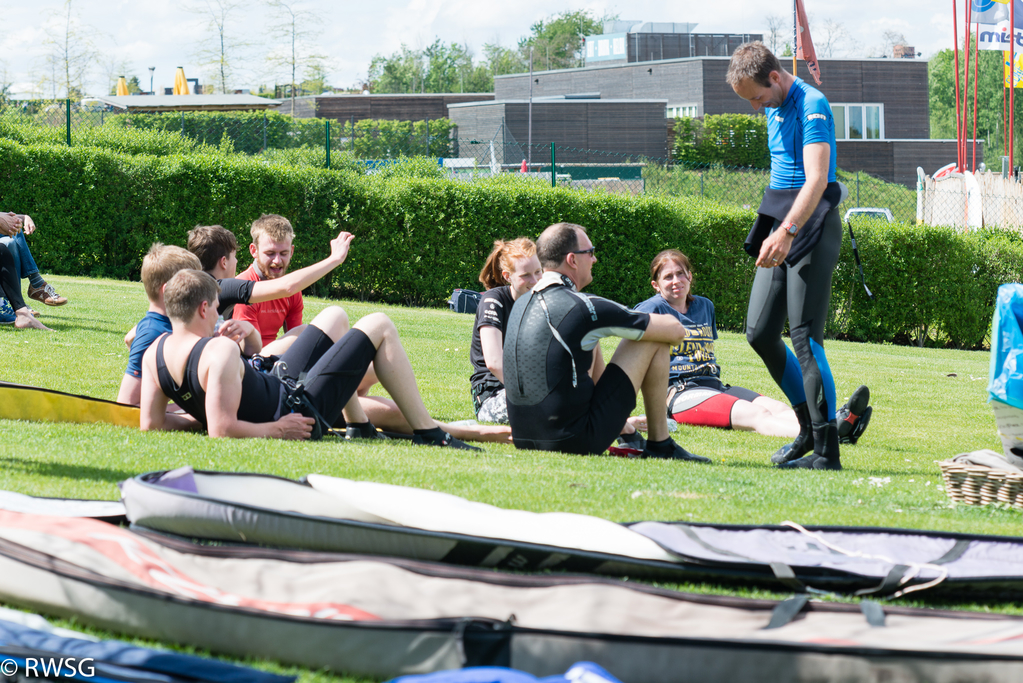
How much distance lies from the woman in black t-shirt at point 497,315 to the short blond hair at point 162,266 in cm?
183

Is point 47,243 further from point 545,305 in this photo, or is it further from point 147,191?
point 545,305

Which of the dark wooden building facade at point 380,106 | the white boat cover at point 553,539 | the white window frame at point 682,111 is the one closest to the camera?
the white boat cover at point 553,539

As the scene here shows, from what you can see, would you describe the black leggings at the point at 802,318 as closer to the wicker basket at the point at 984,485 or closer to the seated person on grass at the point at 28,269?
the wicker basket at the point at 984,485

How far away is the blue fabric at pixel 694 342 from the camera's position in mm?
7375

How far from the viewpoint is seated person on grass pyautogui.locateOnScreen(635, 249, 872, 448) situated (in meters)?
7.24

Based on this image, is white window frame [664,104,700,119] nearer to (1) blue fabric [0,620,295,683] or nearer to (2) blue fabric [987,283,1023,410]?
(2) blue fabric [987,283,1023,410]

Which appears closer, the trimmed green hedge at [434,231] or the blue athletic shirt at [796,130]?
the blue athletic shirt at [796,130]

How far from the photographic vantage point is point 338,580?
2.51 metres

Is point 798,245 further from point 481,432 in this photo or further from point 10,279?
point 10,279

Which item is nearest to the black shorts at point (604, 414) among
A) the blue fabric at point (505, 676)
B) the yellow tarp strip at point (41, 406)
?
the yellow tarp strip at point (41, 406)

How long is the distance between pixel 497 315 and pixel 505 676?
14.4ft

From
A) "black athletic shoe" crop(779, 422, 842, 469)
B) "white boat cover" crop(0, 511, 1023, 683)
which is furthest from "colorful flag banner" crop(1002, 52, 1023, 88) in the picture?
"white boat cover" crop(0, 511, 1023, 683)

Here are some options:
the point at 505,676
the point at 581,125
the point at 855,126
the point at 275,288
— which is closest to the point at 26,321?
the point at 275,288

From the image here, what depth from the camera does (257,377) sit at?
522 centimetres
